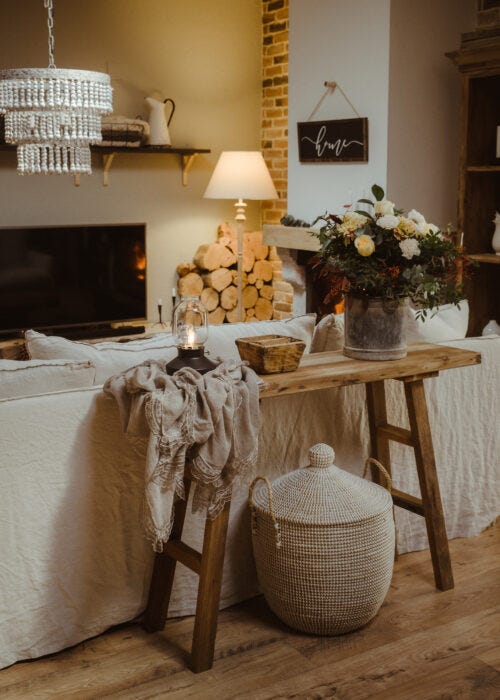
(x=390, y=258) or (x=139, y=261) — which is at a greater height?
(x=390, y=258)

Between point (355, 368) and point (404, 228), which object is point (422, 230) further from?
point (355, 368)

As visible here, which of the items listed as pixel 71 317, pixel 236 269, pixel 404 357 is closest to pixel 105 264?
pixel 71 317

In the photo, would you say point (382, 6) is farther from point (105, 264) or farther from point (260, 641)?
point (260, 641)

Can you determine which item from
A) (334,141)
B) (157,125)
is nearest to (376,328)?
(334,141)

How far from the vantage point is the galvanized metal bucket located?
2.71 meters

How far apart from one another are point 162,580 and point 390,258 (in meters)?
1.20

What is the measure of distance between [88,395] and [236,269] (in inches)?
158

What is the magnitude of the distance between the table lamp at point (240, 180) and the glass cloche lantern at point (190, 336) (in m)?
3.29

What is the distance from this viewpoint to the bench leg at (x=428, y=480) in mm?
2787

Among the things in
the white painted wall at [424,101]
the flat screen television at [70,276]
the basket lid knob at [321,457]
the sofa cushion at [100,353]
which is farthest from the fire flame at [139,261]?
the basket lid knob at [321,457]

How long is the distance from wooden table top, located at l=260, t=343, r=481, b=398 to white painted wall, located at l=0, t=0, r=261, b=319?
3.46 metres

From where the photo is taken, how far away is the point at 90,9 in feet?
18.6

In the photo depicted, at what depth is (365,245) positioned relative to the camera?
2619mm

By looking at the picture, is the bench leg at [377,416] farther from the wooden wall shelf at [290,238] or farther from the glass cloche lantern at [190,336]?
the wooden wall shelf at [290,238]
